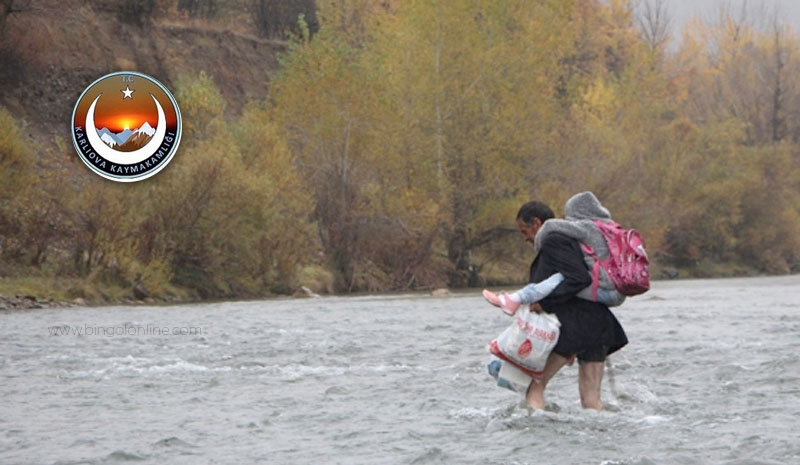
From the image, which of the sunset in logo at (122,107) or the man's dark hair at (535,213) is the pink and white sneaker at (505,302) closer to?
the man's dark hair at (535,213)

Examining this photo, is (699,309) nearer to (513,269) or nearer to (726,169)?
(513,269)

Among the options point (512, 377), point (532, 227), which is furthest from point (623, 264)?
point (512, 377)

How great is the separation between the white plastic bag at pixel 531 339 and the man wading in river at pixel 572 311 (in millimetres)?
70

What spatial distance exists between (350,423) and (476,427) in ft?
3.33

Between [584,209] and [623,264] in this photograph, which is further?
[584,209]

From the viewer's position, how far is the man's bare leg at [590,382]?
9547 mm

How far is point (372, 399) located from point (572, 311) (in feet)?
8.94

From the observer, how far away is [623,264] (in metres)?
9.26

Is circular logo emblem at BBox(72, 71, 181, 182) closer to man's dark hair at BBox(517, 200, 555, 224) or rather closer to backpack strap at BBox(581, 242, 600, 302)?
man's dark hair at BBox(517, 200, 555, 224)

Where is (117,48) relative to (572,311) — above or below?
above

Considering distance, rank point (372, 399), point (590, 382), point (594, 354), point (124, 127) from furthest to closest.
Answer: point (124, 127), point (372, 399), point (590, 382), point (594, 354)

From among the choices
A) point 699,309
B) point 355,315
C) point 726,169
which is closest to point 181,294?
point 355,315
